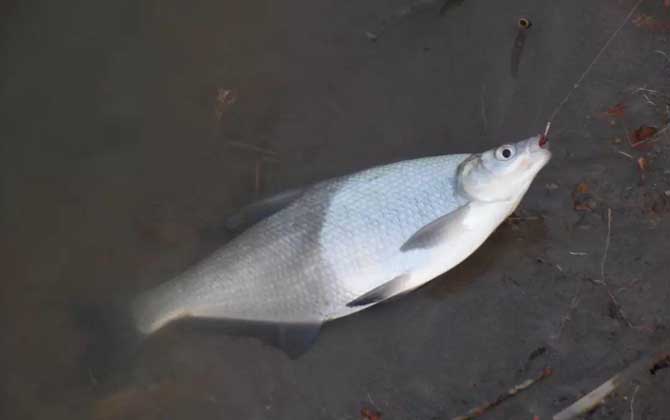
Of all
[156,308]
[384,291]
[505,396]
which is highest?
[384,291]

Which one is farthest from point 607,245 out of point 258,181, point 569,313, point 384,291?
point 258,181

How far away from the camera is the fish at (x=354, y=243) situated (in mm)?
2600

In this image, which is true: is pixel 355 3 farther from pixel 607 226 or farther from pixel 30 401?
pixel 30 401

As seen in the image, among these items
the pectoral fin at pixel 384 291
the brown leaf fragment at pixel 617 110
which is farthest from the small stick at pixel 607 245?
the pectoral fin at pixel 384 291

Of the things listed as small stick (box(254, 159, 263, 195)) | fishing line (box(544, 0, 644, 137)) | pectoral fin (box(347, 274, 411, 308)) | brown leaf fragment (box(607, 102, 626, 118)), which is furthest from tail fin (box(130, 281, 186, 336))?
brown leaf fragment (box(607, 102, 626, 118))

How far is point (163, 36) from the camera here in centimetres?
320

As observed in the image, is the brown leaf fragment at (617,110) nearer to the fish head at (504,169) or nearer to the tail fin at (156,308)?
the fish head at (504,169)

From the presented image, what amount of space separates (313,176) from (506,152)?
99 centimetres

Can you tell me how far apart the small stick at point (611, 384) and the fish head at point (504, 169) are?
3.12 feet

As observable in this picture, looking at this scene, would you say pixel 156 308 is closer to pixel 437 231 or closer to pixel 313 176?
pixel 313 176

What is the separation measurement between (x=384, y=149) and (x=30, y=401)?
2.14 m

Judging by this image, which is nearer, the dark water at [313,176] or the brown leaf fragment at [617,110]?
the dark water at [313,176]

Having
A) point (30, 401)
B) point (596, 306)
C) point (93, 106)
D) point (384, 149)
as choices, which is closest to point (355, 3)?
point (384, 149)

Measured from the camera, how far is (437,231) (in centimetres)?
260
